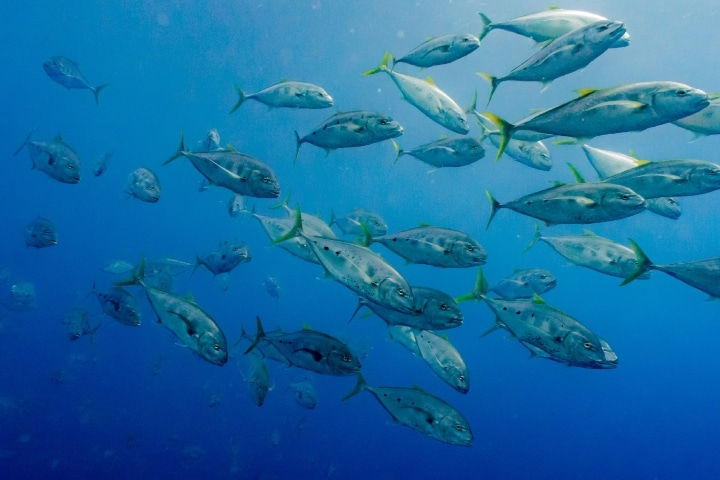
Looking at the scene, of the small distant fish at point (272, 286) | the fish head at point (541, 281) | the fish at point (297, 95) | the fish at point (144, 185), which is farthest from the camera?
the small distant fish at point (272, 286)

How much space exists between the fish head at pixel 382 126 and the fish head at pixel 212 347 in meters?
2.04

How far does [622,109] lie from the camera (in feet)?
8.74

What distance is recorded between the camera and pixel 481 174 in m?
49.7

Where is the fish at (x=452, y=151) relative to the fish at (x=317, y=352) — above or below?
above

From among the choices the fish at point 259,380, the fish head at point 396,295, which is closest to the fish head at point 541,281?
the fish at point 259,380

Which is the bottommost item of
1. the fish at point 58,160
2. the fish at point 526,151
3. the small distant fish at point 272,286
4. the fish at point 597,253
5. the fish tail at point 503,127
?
the small distant fish at point 272,286

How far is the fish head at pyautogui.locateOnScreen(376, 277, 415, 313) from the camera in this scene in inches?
104

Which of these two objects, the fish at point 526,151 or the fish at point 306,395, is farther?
the fish at point 306,395

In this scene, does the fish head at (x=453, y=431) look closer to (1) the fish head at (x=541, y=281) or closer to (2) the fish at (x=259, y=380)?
(2) the fish at (x=259, y=380)

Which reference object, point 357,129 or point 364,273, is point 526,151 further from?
point 364,273

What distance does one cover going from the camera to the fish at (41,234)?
590 centimetres

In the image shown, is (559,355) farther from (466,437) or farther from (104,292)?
(104,292)

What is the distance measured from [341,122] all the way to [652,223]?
72054 millimetres

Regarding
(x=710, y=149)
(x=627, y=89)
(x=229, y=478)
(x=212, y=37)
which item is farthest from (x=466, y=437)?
(x=710, y=149)
